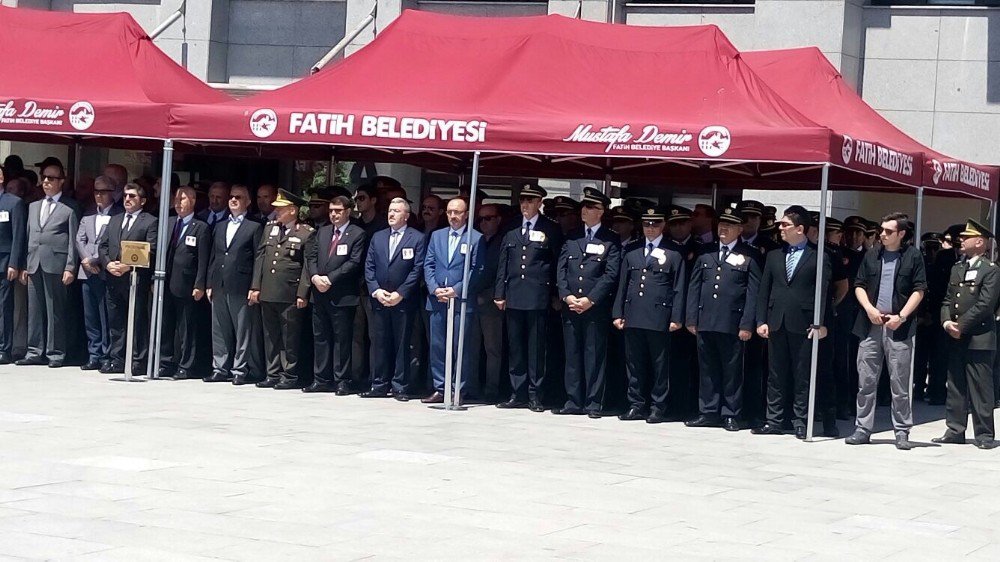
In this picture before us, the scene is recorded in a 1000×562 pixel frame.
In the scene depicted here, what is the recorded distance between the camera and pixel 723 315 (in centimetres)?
1308

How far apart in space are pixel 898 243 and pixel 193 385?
6565 millimetres

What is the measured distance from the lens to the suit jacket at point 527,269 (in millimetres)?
13766

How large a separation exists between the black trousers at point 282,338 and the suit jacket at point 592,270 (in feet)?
A: 8.65

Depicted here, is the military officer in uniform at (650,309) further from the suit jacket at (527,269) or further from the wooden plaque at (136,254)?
the wooden plaque at (136,254)

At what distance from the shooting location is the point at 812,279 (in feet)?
42.1

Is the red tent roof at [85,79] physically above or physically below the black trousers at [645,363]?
above

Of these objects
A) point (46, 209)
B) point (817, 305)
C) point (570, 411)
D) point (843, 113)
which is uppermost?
point (843, 113)

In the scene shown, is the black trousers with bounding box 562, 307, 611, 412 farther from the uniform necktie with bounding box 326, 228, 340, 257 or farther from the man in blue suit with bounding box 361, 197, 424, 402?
the uniform necktie with bounding box 326, 228, 340, 257

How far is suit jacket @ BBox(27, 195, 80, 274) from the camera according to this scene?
15.4m

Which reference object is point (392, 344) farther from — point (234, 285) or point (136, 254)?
point (136, 254)

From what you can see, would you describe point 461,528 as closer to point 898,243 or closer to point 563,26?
point 898,243

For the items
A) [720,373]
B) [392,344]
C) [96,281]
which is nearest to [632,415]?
[720,373]

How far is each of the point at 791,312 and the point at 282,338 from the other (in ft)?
16.1

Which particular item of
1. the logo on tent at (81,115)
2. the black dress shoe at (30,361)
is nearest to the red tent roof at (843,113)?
the logo on tent at (81,115)
